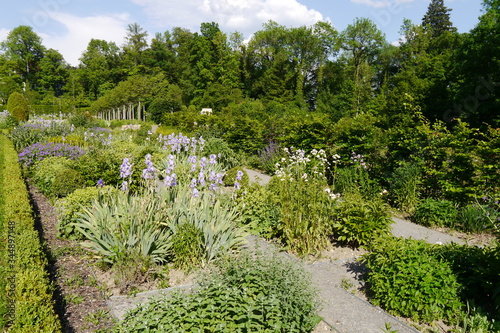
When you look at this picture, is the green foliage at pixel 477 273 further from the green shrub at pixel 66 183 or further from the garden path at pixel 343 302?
the green shrub at pixel 66 183

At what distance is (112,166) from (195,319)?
5.41m

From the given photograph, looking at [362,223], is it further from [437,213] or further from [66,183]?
[66,183]

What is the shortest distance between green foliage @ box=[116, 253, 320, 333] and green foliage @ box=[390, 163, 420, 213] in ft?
15.0

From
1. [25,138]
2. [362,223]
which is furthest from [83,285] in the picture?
[25,138]

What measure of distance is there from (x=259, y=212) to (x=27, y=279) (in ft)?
10.7

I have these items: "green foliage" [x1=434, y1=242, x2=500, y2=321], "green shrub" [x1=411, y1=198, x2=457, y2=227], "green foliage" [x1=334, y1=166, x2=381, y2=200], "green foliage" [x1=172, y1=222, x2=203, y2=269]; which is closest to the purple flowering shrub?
"green foliage" [x1=172, y1=222, x2=203, y2=269]

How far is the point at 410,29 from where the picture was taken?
3372 centimetres

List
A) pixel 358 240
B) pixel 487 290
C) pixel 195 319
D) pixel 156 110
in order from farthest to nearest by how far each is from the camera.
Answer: pixel 156 110 → pixel 358 240 → pixel 487 290 → pixel 195 319

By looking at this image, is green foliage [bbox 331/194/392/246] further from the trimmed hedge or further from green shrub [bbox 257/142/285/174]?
green shrub [bbox 257/142/285/174]

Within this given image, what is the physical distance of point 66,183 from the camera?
6.74 meters

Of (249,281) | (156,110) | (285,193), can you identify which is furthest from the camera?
(156,110)

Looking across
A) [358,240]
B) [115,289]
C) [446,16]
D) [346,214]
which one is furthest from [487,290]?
[446,16]

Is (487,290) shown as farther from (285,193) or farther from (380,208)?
(285,193)

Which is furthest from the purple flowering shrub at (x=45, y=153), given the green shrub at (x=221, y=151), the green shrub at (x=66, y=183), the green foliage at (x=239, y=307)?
the green foliage at (x=239, y=307)
